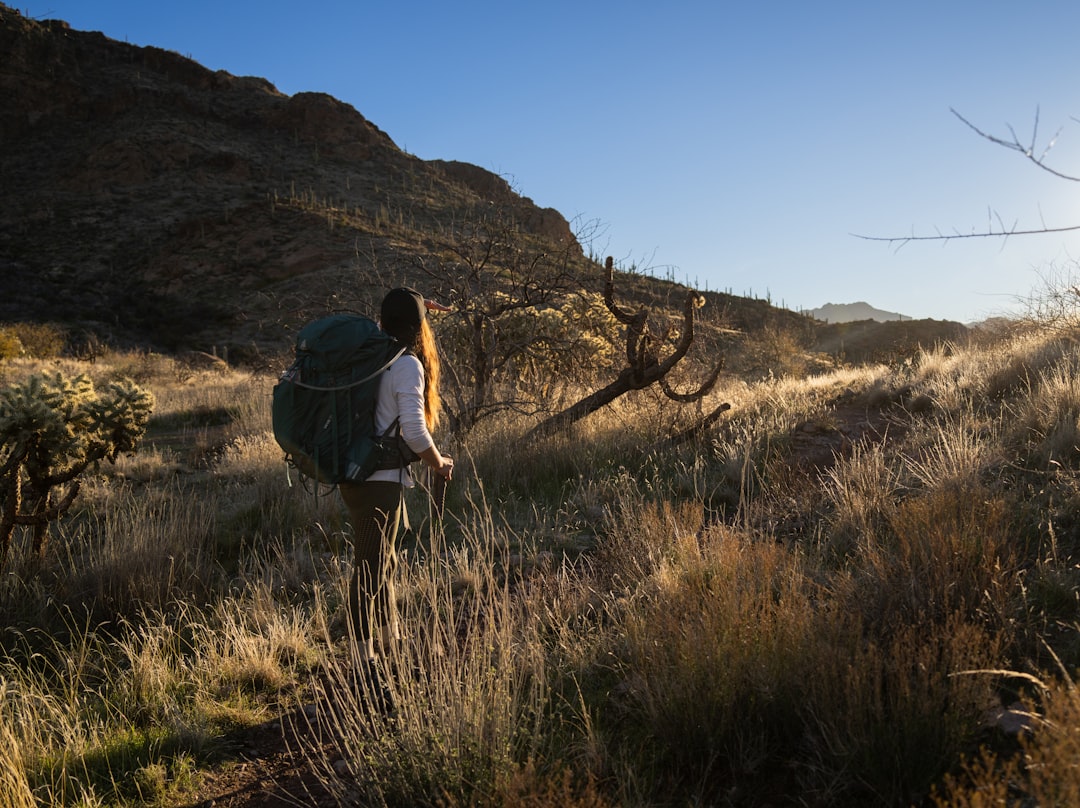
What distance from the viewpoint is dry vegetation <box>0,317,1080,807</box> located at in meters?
2.20

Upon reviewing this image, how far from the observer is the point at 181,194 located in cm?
4144

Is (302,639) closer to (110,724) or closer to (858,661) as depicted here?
(110,724)

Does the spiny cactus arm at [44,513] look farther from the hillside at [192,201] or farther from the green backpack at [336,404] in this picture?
the hillside at [192,201]

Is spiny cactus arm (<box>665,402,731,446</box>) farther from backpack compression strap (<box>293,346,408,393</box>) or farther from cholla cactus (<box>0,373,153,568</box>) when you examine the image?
cholla cactus (<box>0,373,153,568</box>)

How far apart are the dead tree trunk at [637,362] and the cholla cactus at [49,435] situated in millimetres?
3698

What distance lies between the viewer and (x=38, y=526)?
500 centimetres

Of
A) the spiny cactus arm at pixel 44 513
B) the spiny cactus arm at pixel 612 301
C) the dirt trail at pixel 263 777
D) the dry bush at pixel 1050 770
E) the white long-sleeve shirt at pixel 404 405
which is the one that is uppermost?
the spiny cactus arm at pixel 612 301

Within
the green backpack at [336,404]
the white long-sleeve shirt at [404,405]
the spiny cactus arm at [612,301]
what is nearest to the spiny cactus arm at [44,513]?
the green backpack at [336,404]

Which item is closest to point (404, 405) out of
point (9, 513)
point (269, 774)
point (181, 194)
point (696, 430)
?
point (269, 774)

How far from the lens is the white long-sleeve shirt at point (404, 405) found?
3.21 metres

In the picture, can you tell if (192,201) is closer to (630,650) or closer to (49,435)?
(49,435)

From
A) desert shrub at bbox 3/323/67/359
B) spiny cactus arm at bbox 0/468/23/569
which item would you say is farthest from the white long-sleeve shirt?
desert shrub at bbox 3/323/67/359

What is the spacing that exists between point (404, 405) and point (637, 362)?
4.39 metres

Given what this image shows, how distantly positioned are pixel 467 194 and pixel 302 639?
1870 inches
